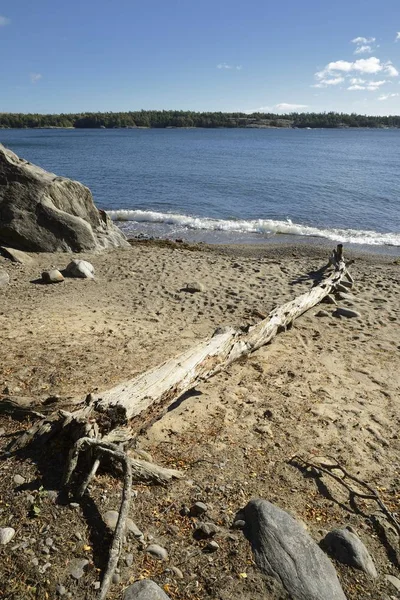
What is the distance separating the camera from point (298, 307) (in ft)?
30.4

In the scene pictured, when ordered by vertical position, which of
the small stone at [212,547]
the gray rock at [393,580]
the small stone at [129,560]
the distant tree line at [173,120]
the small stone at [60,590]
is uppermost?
the distant tree line at [173,120]

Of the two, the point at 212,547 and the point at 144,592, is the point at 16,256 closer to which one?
the point at 212,547

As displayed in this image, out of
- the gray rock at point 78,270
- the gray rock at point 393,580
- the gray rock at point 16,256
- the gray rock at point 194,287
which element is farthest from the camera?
the gray rock at point 16,256

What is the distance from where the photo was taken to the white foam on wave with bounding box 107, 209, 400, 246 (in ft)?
66.2

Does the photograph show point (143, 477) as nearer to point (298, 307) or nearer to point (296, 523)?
point (296, 523)

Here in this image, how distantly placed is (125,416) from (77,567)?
1.47m

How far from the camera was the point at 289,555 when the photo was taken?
3494 millimetres

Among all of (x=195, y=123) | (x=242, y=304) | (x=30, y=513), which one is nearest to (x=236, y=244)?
(x=242, y=304)

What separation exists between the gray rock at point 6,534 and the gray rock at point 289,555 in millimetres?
1767

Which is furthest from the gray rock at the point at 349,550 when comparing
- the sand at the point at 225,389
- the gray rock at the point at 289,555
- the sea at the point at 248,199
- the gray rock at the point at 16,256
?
the sea at the point at 248,199

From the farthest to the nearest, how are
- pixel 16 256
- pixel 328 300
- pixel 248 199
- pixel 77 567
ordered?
pixel 248 199 < pixel 16 256 < pixel 328 300 < pixel 77 567

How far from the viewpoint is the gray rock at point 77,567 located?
10.3 feet

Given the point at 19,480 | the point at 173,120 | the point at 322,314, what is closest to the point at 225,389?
the point at 19,480

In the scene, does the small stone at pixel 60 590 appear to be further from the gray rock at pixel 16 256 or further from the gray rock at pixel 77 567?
the gray rock at pixel 16 256
